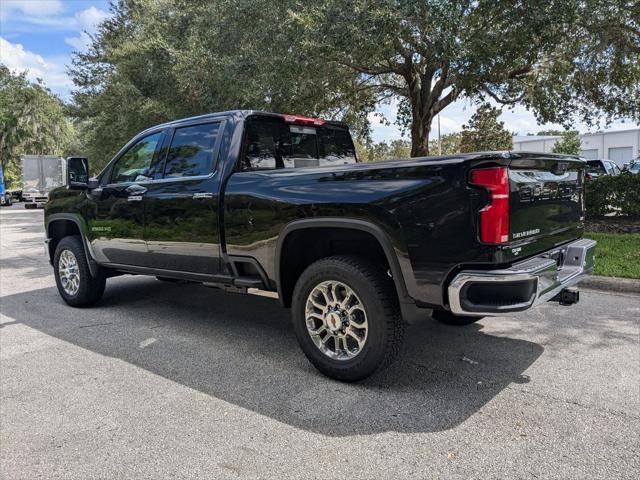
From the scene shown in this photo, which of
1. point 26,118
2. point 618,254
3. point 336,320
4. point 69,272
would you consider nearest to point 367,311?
point 336,320

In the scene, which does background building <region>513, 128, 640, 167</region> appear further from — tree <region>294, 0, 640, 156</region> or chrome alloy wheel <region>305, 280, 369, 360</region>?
chrome alloy wheel <region>305, 280, 369, 360</region>

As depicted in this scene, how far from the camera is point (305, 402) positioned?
341 centimetres

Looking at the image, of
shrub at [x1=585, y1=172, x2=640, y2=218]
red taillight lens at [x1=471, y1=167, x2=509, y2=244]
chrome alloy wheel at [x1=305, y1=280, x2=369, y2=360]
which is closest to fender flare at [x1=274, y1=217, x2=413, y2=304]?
chrome alloy wheel at [x1=305, y1=280, x2=369, y2=360]

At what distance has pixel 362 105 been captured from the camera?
52.3 ft

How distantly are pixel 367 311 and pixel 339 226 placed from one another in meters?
0.63

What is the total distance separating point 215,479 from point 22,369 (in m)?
2.49

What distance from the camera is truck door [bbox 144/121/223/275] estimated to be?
4.48 m

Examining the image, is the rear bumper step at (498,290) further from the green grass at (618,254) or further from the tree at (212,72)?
the tree at (212,72)

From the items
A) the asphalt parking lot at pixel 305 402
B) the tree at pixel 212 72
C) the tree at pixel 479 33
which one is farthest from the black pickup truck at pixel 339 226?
the tree at pixel 212 72

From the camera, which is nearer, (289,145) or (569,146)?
(289,145)

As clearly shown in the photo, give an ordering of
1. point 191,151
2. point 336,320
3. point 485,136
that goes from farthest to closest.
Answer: point 485,136 < point 191,151 < point 336,320

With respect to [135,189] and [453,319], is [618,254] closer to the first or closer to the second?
[453,319]

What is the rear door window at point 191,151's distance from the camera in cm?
465

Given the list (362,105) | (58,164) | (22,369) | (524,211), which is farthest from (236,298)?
(58,164)
